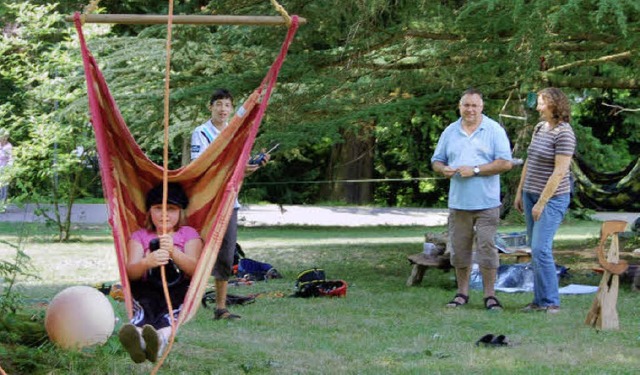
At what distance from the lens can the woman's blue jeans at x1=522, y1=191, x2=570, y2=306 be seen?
26.2ft

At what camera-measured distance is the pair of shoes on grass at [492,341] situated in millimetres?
6473

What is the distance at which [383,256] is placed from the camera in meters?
13.2

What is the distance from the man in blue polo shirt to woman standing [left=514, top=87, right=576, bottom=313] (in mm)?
255

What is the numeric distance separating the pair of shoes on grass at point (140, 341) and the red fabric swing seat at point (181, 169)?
0.70 metres

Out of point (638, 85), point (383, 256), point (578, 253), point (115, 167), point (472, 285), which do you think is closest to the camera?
point (115, 167)

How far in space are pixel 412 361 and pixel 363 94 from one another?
5.55 m

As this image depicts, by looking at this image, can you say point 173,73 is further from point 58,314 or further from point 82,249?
point 58,314

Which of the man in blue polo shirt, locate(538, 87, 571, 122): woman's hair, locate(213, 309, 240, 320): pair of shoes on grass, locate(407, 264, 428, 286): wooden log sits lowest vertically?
locate(407, 264, 428, 286): wooden log

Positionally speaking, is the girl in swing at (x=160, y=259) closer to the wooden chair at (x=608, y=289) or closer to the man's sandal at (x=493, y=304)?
the wooden chair at (x=608, y=289)

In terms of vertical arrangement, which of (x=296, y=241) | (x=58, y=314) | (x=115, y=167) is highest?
(x=115, y=167)

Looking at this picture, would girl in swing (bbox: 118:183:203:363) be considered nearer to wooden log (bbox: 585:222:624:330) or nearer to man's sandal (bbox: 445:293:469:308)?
wooden log (bbox: 585:222:624:330)

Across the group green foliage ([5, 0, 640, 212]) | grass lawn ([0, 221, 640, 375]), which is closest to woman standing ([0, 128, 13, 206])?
green foliage ([5, 0, 640, 212])

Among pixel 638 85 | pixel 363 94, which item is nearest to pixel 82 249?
pixel 363 94

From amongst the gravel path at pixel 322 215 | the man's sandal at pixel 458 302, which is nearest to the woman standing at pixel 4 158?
the gravel path at pixel 322 215
